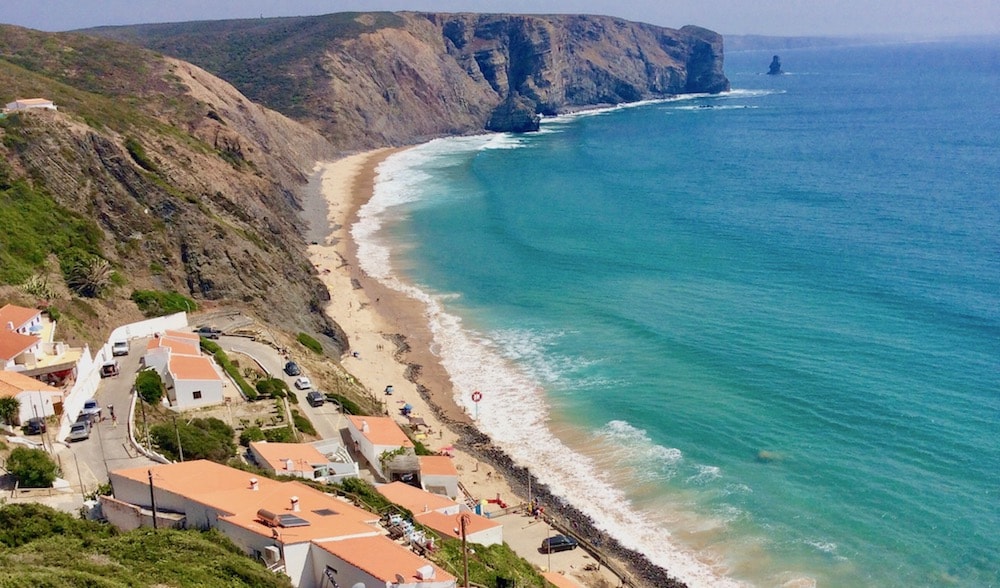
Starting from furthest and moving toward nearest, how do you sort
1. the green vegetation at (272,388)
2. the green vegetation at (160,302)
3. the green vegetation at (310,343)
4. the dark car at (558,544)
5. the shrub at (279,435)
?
the green vegetation at (310,343)
the green vegetation at (160,302)
the green vegetation at (272,388)
the shrub at (279,435)
the dark car at (558,544)

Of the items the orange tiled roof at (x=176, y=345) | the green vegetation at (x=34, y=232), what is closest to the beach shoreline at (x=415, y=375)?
the orange tiled roof at (x=176, y=345)

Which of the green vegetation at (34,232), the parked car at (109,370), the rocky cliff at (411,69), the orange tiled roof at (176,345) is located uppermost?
the rocky cliff at (411,69)

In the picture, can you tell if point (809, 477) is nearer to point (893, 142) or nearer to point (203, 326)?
point (203, 326)

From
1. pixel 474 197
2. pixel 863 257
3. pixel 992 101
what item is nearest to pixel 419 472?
pixel 863 257

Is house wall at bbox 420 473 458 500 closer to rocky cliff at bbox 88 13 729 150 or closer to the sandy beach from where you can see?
the sandy beach

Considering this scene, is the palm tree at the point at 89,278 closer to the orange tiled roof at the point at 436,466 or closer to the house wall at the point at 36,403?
the house wall at the point at 36,403

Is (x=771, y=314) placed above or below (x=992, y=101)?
below

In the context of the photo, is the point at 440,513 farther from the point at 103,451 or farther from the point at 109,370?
the point at 109,370

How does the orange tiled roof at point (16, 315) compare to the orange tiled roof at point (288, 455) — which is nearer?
the orange tiled roof at point (288, 455)
